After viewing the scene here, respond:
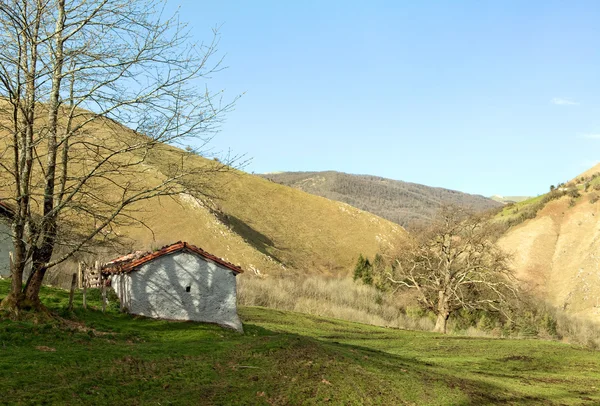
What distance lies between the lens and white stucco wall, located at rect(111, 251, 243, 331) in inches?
1148

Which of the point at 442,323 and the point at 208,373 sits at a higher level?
the point at 208,373

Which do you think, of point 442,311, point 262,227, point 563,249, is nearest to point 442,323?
point 442,311

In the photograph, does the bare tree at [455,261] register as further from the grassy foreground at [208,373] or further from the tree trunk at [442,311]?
the grassy foreground at [208,373]

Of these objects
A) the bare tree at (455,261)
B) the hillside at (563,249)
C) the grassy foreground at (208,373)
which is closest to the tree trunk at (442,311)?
the bare tree at (455,261)

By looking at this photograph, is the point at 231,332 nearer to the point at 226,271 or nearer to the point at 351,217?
the point at 226,271

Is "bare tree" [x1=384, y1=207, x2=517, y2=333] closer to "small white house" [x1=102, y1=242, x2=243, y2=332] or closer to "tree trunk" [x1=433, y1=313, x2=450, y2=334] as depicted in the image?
"tree trunk" [x1=433, y1=313, x2=450, y2=334]

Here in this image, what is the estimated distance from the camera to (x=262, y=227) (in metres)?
117

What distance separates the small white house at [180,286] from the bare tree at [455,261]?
26.9m

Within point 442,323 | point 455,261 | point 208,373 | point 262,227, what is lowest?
point 442,323

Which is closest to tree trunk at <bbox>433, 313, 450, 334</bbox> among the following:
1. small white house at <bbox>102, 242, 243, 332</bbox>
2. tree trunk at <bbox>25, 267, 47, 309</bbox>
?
small white house at <bbox>102, 242, 243, 332</bbox>

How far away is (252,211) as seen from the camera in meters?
122

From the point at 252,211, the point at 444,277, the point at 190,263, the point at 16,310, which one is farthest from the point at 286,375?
the point at 252,211

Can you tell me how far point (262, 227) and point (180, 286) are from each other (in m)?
87.3

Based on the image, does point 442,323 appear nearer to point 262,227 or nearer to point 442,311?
point 442,311
